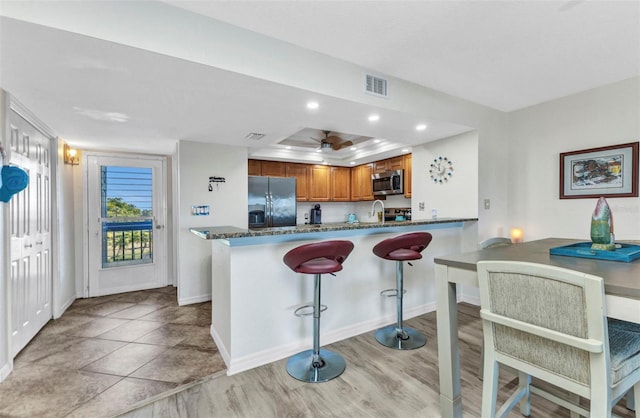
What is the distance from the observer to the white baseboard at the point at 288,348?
2.16 meters

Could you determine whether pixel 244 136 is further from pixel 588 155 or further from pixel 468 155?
pixel 588 155

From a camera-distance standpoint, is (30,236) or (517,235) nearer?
(30,236)

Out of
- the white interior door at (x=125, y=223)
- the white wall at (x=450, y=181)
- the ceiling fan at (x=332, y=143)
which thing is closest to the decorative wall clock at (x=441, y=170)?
the white wall at (x=450, y=181)

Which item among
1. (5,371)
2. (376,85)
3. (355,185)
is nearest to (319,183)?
(355,185)

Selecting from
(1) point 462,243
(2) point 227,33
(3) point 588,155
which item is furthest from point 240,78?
(3) point 588,155

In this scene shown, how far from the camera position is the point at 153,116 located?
271 centimetres

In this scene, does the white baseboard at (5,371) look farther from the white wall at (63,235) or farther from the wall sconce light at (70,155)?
the wall sconce light at (70,155)

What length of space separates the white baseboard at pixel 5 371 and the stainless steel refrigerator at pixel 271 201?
2.75 m

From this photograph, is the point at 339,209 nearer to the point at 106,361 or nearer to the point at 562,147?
the point at 562,147

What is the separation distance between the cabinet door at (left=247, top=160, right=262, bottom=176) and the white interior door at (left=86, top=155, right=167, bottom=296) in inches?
52.6

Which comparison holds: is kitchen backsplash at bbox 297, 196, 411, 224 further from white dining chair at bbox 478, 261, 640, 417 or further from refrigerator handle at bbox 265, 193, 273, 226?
white dining chair at bbox 478, 261, 640, 417

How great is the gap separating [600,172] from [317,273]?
318 cm

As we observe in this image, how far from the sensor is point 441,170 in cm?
379

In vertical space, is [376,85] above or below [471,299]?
above
